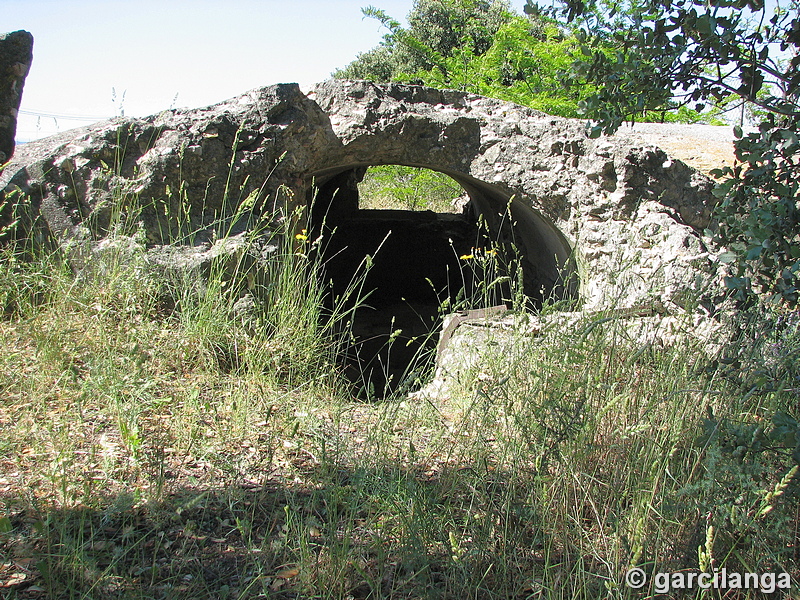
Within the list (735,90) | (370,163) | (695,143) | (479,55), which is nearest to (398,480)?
(735,90)

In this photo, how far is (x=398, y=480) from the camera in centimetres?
240

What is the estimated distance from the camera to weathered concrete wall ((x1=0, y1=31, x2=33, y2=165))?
11.0ft

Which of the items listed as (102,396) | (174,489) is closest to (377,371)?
(102,396)

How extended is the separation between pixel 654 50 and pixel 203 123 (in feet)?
9.92

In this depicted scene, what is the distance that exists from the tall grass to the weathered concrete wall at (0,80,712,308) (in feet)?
3.48

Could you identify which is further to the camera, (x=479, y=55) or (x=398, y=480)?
(x=479, y=55)

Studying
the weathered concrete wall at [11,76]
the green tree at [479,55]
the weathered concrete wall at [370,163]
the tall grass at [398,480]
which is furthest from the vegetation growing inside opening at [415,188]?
the tall grass at [398,480]

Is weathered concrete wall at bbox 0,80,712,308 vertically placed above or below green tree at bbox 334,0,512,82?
below

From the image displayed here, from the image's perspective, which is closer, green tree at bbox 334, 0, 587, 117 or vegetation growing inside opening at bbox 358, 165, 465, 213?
green tree at bbox 334, 0, 587, 117

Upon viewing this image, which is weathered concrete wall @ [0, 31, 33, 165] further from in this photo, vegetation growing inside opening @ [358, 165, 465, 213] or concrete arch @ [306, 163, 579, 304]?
vegetation growing inside opening @ [358, 165, 465, 213]

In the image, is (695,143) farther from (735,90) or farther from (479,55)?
(479,55)

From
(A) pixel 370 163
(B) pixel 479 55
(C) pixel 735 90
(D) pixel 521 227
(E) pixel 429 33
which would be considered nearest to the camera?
(C) pixel 735 90

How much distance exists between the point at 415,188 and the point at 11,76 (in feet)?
28.5

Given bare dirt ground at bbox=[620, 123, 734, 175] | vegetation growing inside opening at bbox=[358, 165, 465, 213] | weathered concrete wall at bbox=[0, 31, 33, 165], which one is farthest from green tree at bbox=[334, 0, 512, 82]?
weathered concrete wall at bbox=[0, 31, 33, 165]
